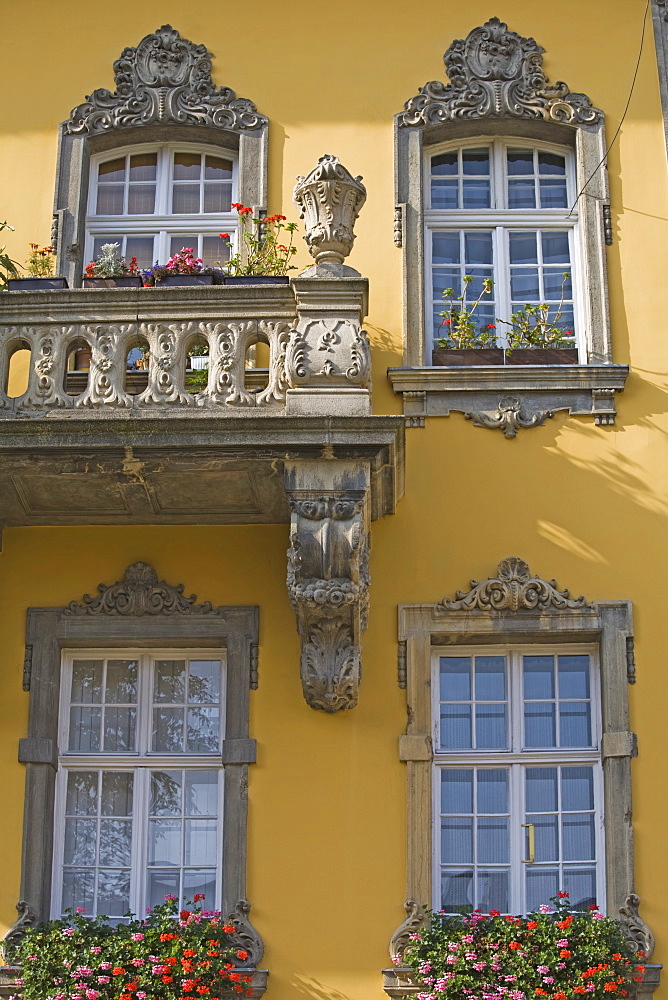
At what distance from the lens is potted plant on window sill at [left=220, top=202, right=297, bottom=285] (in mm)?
11305

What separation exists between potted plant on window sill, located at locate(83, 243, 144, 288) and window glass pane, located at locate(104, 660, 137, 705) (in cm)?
239

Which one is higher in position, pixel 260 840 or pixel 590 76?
pixel 590 76

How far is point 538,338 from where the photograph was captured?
454 inches

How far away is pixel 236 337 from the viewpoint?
10.1 meters

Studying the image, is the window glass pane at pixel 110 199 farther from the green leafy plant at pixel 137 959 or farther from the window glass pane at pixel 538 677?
the green leafy plant at pixel 137 959

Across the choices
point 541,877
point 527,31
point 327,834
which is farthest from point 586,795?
point 527,31

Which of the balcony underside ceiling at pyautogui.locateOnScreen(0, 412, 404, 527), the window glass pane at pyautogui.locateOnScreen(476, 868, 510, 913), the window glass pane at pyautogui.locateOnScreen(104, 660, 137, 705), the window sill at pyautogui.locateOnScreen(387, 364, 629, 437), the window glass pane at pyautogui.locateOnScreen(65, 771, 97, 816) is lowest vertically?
the window glass pane at pyautogui.locateOnScreen(476, 868, 510, 913)

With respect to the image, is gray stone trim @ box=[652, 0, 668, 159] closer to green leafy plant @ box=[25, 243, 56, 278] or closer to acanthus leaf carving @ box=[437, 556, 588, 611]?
acanthus leaf carving @ box=[437, 556, 588, 611]

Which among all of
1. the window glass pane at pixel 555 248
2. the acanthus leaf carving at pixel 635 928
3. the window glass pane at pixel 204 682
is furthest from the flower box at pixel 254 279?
the acanthus leaf carving at pixel 635 928

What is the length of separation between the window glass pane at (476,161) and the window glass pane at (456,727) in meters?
3.94

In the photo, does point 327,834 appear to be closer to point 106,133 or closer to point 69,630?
point 69,630

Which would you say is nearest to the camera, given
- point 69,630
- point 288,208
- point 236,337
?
point 236,337

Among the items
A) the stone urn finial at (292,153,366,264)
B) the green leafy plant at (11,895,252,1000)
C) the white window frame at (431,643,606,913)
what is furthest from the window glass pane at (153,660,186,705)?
the stone urn finial at (292,153,366,264)

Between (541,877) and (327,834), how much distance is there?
1.31 meters
